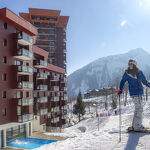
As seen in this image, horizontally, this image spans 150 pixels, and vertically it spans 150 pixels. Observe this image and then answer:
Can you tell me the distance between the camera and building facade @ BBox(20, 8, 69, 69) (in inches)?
2188

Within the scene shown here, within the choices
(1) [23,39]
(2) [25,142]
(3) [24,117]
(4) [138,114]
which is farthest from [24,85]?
(4) [138,114]

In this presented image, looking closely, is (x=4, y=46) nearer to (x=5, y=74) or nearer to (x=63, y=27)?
(x=5, y=74)

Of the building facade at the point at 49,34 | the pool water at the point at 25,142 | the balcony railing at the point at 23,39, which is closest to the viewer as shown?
the pool water at the point at 25,142

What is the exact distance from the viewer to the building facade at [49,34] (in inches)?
2188

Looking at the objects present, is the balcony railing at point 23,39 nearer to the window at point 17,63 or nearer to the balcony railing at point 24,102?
the window at point 17,63

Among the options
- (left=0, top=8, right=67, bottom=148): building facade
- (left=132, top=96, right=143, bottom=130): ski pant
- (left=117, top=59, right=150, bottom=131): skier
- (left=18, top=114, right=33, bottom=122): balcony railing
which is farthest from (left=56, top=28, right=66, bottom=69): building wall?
(left=132, top=96, right=143, bottom=130): ski pant

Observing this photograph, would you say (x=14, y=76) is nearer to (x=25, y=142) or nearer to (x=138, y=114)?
(x=25, y=142)

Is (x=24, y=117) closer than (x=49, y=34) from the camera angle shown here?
Yes

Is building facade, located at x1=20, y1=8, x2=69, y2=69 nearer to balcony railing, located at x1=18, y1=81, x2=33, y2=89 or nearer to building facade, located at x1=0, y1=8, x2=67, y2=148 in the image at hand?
building facade, located at x1=0, y1=8, x2=67, y2=148

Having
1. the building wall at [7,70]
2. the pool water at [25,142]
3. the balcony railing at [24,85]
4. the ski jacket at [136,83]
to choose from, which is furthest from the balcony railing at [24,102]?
the ski jacket at [136,83]

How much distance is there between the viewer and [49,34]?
184ft

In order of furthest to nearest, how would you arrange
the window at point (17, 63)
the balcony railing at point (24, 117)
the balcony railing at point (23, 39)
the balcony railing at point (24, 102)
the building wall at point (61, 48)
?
the building wall at point (61, 48) → the window at point (17, 63) → the balcony railing at point (23, 39) → the balcony railing at point (24, 102) → the balcony railing at point (24, 117)

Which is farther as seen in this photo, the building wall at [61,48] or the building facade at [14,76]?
the building wall at [61,48]

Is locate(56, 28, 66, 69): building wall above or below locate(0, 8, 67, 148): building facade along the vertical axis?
above
